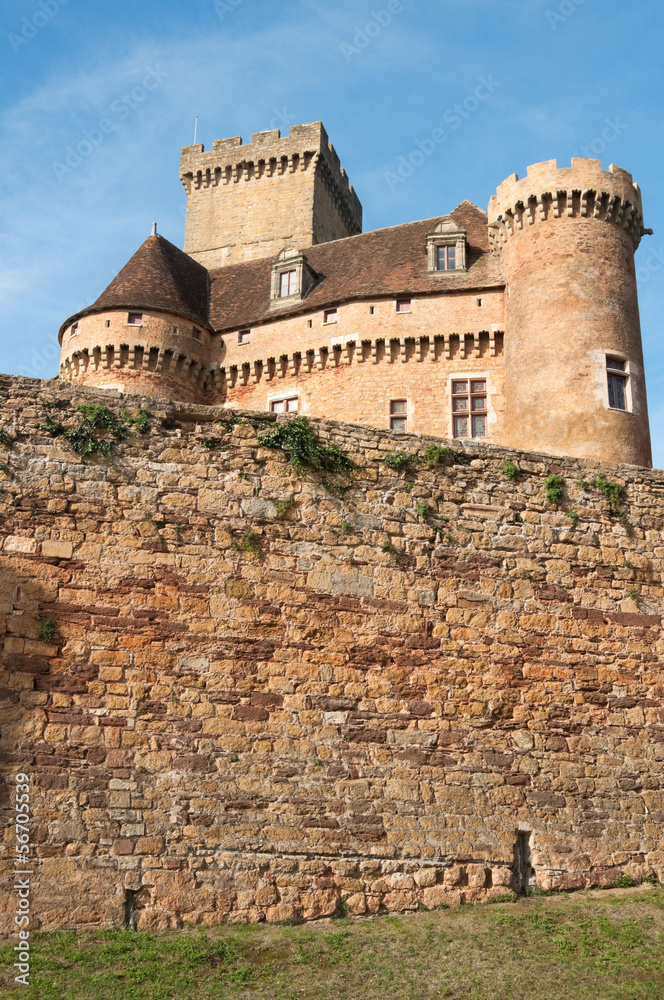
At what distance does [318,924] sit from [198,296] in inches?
885

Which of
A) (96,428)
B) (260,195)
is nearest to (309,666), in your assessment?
(96,428)

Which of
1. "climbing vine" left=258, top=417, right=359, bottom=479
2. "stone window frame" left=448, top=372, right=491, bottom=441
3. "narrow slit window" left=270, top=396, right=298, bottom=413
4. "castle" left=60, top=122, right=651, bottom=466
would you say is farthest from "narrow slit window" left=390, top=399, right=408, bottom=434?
"climbing vine" left=258, top=417, right=359, bottom=479

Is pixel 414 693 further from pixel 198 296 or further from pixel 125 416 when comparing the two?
pixel 198 296

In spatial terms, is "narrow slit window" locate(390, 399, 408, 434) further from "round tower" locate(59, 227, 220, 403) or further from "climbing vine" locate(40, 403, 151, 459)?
"climbing vine" locate(40, 403, 151, 459)

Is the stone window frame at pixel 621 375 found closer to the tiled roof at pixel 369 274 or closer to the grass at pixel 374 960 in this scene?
the tiled roof at pixel 369 274

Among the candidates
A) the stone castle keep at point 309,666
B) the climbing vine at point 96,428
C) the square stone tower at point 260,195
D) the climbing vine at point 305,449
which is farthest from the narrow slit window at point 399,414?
the climbing vine at point 96,428

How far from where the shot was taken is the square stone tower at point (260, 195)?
3312 cm

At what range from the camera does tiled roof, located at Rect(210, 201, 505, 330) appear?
25.1m

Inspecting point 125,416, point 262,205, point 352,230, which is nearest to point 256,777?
point 125,416

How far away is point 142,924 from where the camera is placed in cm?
861

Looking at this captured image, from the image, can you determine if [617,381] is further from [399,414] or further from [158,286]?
[158,286]

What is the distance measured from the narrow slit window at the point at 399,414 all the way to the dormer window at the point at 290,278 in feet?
15.1

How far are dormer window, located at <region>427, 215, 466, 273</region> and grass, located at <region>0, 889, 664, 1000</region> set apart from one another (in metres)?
18.9

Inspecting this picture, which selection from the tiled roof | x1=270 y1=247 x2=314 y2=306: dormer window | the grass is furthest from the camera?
x1=270 y1=247 x2=314 y2=306: dormer window
